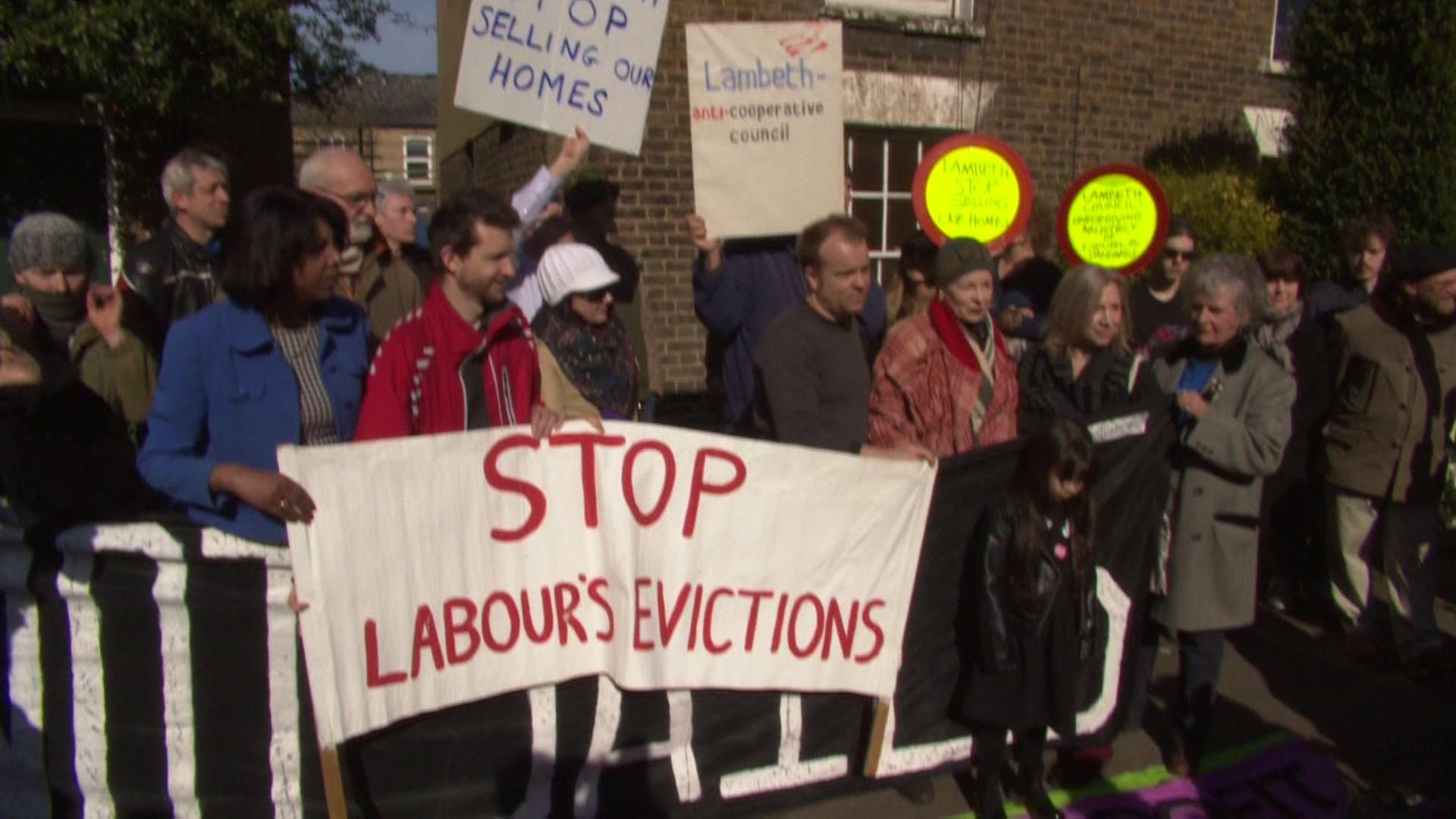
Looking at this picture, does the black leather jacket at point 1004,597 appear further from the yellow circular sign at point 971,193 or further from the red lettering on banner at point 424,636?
the yellow circular sign at point 971,193

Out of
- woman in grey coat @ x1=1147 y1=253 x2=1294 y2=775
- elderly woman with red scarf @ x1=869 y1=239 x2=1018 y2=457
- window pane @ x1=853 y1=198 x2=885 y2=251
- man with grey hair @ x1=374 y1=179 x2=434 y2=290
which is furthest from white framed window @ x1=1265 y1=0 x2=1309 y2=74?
man with grey hair @ x1=374 y1=179 x2=434 y2=290

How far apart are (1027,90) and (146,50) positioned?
627cm

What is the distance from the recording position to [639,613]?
11.3 ft

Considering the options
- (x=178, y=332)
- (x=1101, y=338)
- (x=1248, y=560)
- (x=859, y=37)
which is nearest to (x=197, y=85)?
(x=859, y=37)

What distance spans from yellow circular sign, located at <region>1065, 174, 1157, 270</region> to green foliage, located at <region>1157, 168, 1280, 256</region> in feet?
10.2

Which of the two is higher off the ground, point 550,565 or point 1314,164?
point 1314,164

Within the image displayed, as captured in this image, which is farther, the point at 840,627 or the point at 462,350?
the point at 840,627

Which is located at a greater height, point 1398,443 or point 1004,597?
point 1398,443

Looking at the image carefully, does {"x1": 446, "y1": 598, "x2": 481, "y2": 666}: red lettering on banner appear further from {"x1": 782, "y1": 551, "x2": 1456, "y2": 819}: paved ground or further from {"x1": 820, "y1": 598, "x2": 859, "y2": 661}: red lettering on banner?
{"x1": 782, "y1": 551, "x2": 1456, "y2": 819}: paved ground

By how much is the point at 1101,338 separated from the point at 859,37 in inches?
205

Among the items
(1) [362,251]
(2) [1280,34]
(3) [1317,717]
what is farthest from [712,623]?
(2) [1280,34]

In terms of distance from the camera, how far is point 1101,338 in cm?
415

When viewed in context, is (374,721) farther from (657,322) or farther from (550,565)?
(657,322)

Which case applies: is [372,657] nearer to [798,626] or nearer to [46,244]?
[798,626]
